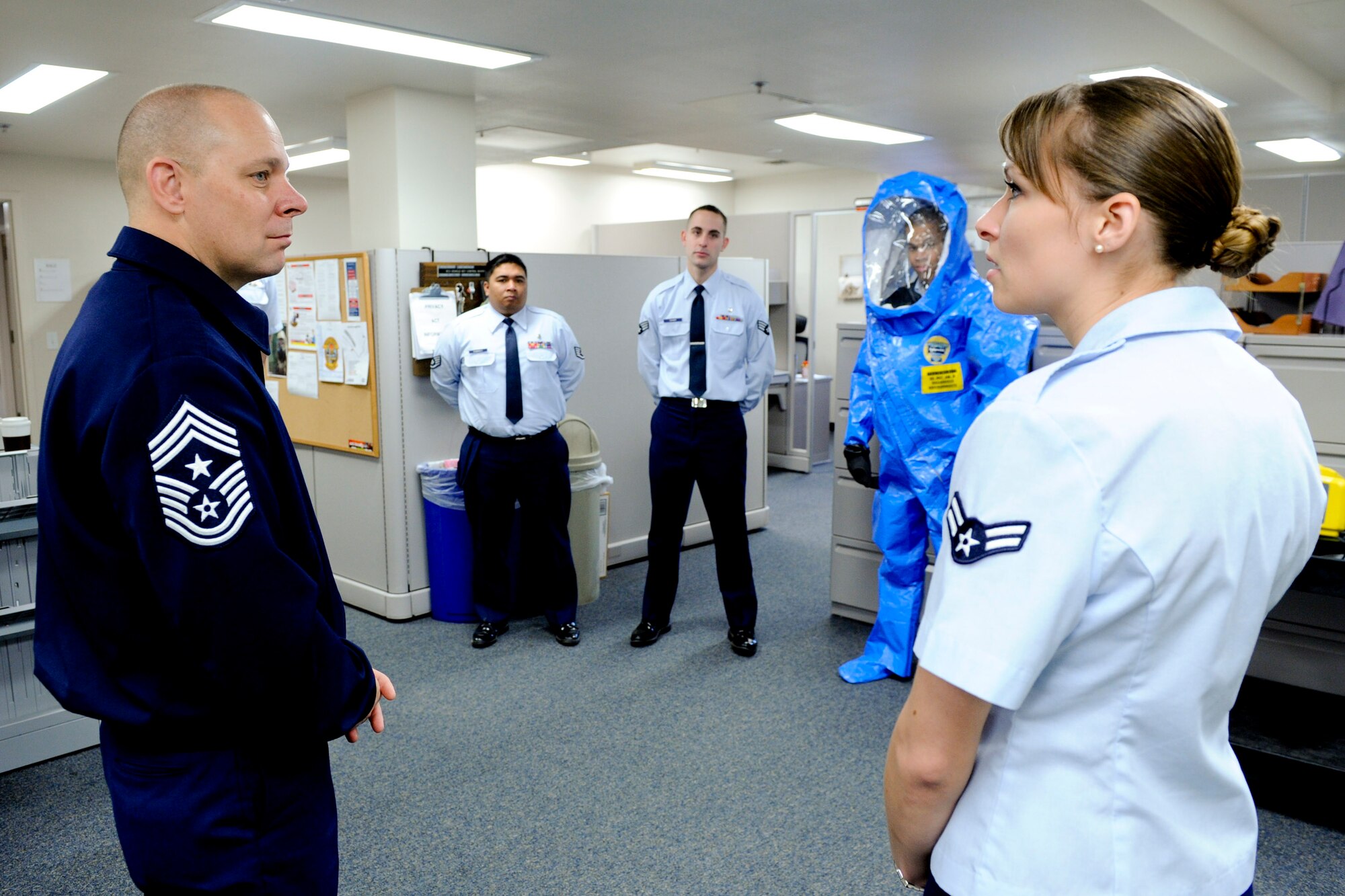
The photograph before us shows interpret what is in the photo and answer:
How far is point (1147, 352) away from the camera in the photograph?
0.68 meters

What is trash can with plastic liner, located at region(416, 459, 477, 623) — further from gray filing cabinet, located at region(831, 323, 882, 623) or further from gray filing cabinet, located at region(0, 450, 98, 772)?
gray filing cabinet, located at region(831, 323, 882, 623)

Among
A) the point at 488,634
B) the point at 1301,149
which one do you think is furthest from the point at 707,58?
the point at 1301,149

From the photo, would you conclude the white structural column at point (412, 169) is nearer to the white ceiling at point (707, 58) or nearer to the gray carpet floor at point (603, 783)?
the white ceiling at point (707, 58)

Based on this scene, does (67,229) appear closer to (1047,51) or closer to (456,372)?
(456,372)

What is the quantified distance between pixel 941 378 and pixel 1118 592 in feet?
7.87

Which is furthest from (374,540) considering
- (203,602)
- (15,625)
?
(203,602)

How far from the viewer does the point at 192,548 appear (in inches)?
34.6

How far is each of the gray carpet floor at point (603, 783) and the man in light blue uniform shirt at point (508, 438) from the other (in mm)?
201

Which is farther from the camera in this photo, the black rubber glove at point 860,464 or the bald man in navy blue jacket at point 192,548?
the black rubber glove at point 860,464

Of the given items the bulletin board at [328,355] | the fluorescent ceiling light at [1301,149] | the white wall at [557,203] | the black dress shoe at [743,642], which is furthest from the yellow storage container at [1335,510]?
the white wall at [557,203]

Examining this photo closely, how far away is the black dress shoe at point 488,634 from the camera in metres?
3.39

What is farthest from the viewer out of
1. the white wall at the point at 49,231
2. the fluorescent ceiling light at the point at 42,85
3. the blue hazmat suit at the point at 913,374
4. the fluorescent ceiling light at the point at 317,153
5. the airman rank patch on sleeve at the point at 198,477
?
the white wall at the point at 49,231

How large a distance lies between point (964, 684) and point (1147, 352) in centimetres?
27

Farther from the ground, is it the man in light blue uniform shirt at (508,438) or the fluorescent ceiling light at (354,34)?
the fluorescent ceiling light at (354,34)
